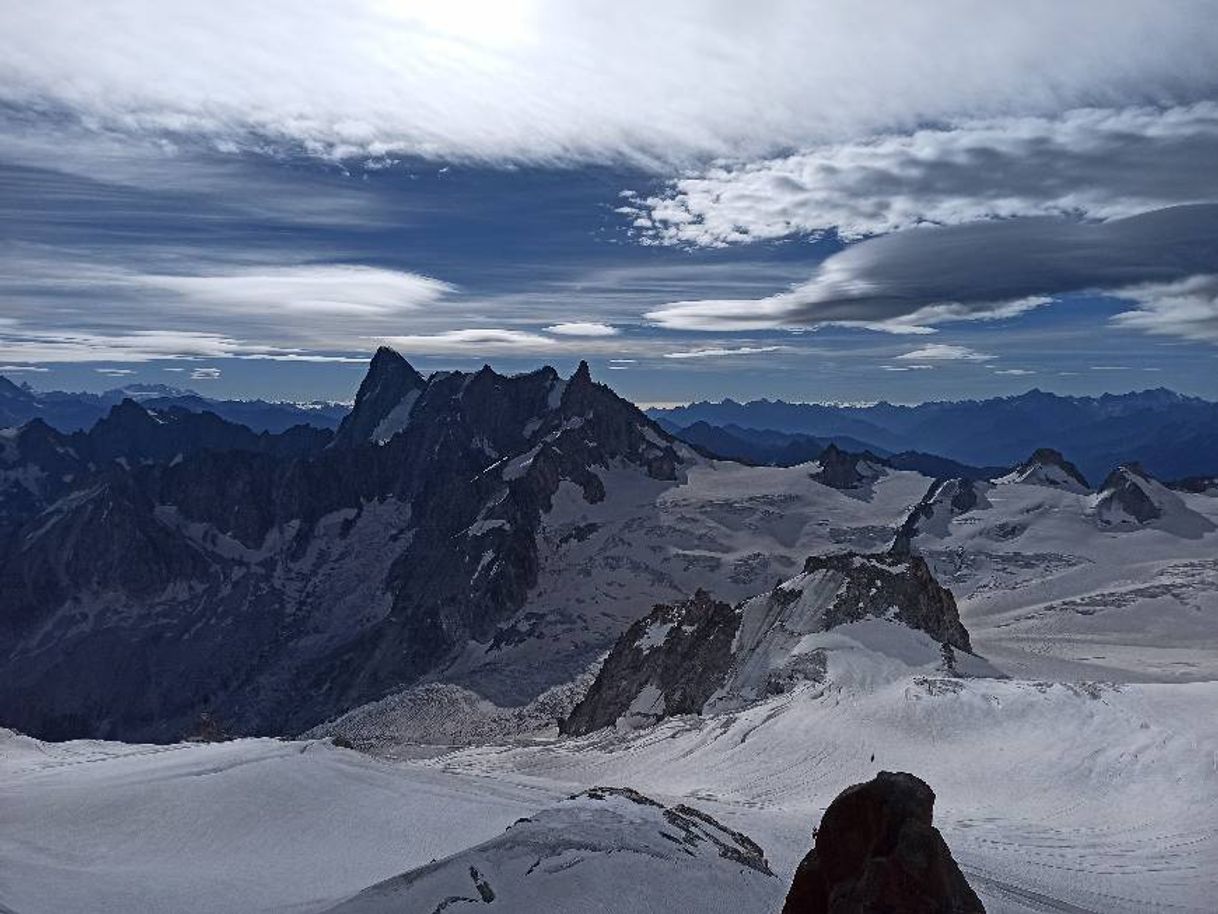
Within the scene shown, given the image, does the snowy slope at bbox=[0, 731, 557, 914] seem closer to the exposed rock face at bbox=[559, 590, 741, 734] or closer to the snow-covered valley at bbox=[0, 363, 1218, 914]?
the snow-covered valley at bbox=[0, 363, 1218, 914]

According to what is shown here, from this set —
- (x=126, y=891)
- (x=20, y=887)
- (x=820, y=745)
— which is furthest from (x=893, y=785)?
(x=820, y=745)

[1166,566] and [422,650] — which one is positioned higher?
[1166,566]

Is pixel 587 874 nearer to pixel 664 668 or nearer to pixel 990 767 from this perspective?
pixel 990 767

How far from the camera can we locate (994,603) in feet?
546

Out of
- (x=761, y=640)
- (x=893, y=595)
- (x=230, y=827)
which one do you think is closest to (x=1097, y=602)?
(x=893, y=595)

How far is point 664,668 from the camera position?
307 feet

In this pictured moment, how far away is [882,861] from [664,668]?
79.6 meters

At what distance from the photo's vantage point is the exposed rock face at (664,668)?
83.9 metres

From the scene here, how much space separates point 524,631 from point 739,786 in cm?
13431

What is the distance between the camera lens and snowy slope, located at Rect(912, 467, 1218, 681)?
105 metres

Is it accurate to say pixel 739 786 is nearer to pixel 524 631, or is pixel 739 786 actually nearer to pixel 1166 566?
pixel 524 631

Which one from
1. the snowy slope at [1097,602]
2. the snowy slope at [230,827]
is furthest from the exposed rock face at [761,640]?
the snowy slope at [230,827]

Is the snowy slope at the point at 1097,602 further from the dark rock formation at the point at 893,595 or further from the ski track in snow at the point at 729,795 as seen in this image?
the ski track in snow at the point at 729,795

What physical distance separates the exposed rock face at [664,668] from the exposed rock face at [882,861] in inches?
2346
